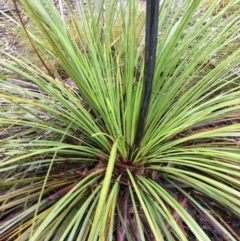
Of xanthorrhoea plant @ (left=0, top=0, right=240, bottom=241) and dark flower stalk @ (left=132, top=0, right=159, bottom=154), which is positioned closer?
dark flower stalk @ (left=132, top=0, right=159, bottom=154)

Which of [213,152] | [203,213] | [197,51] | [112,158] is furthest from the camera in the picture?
[197,51]

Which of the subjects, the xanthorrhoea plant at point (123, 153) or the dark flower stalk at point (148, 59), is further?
the xanthorrhoea plant at point (123, 153)

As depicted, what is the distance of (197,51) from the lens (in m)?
1.19

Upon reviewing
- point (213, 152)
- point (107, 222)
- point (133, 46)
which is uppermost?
point (133, 46)

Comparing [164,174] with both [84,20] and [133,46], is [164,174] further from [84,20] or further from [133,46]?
[84,20]

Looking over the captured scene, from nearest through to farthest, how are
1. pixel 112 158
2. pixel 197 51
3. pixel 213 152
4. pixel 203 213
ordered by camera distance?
1. pixel 112 158
2. pixel 213 152
3. pixel 203 213
4. pixel 197 51

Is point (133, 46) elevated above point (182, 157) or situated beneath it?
elevated above

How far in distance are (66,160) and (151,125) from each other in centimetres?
26

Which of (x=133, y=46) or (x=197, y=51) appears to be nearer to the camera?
(x=133, y=46)

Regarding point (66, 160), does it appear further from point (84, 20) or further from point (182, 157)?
point (84, 20)

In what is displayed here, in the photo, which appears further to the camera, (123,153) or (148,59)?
(123,153)

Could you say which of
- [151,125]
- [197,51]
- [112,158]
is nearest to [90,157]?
[151,125]

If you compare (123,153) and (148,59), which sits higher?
(148,59)

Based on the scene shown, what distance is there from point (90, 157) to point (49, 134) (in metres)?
0.17
